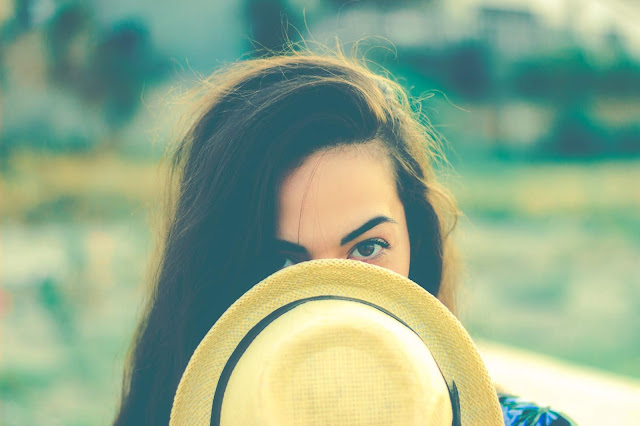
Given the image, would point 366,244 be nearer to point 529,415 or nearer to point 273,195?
point 273,195

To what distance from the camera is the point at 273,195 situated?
1191mm

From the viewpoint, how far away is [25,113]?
354 inches

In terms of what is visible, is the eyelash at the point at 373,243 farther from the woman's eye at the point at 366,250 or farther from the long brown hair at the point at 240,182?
the long brown hair at the point at 240,182

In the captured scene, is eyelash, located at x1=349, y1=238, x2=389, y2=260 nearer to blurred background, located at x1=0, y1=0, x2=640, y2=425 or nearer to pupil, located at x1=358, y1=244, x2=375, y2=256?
pupil, located at x1=358, y1=244, x2=375, y2=256

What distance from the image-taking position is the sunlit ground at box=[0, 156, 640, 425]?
4.60 meters

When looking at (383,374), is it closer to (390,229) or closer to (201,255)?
(390,229)

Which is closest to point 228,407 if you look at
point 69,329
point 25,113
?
point 69,329

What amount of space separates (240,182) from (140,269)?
5590mm

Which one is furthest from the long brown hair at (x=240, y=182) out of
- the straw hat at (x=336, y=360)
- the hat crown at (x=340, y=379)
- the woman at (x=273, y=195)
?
the hat crown at (x=340, y=379)

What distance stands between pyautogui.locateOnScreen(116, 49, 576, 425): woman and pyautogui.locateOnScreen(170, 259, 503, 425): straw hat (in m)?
0.18

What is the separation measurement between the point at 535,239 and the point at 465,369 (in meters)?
9.55

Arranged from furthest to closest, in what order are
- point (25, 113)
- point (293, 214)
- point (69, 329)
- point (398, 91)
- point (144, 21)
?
point (25, 113) < point (144, 21) < point (69, 329) < point (398, 91) < point (293, 214)

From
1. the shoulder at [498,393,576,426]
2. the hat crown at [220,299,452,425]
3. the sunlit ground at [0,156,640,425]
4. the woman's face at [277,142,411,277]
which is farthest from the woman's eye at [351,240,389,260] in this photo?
the sunlit ground at [0,156,640,425]

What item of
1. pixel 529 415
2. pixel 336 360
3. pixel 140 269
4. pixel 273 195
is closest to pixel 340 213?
pixel 273 195
